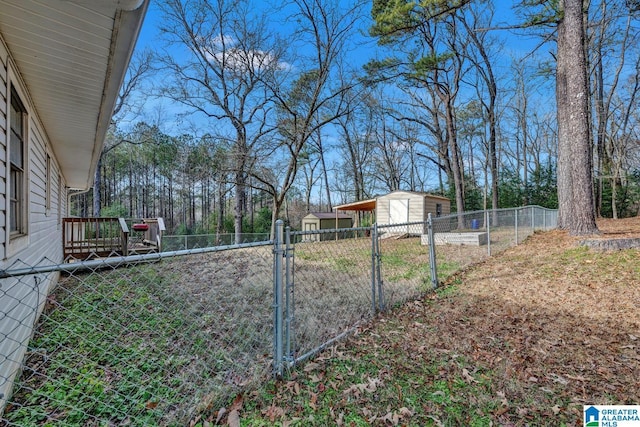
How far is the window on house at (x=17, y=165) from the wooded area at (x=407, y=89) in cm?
842

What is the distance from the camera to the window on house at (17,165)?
308cm

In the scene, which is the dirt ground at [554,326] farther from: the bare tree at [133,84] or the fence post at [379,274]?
the bare tree at [133,84]

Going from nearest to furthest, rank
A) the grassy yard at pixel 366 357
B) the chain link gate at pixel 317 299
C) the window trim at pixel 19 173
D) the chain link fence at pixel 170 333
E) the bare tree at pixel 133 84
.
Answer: the grassy yard at pixel 366 357 → the chain link fence at pixel 170 333 → the chain link gate at pixel 317 299 → the window trim at pixel 19 173 → the bare tree at pixel 133 84

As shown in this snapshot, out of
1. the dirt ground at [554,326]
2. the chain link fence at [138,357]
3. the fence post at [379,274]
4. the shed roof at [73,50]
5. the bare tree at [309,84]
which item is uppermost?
the bare tree at [309,84]

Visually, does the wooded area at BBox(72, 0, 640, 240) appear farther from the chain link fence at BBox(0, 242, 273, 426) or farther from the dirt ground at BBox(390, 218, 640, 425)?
the chain link fence at BBox(0, 242, 273, 426)

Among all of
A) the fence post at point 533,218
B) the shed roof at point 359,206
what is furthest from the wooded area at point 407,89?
the shed roof at point 359,206

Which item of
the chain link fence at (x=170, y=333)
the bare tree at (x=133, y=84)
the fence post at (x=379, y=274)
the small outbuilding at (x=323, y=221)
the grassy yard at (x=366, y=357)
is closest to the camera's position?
the grassy yard at (x=366, y=357)

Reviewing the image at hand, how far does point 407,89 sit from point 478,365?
16.9 m

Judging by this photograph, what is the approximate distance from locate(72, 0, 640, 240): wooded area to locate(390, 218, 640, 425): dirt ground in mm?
3014

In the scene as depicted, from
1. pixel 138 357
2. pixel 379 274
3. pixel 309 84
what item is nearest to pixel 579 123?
pixel 379 274

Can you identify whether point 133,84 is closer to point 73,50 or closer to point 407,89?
point 407,89

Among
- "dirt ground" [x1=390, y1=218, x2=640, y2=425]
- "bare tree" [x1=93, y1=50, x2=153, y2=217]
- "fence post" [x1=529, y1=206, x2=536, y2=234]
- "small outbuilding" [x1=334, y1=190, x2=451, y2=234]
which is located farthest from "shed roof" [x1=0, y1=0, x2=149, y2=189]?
"small outbuilding" [x1=334, y1=190, x2=451, y2=234]

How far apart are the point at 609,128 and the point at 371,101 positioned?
15.2m

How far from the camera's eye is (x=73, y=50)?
253 centimetres
